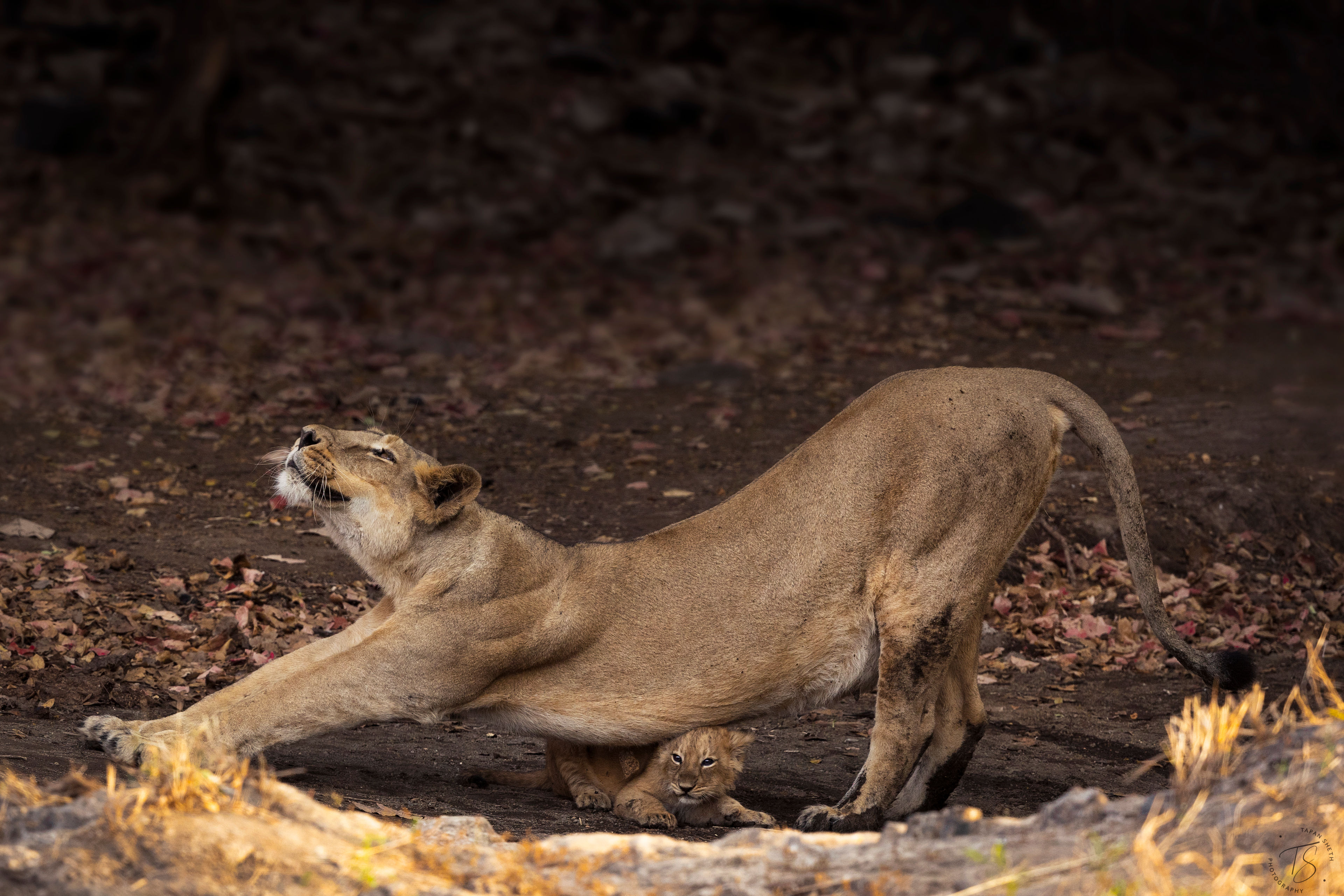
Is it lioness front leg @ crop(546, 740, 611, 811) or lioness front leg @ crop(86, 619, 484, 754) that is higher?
lioness front leg @ crop(86, 619, 484, 754)

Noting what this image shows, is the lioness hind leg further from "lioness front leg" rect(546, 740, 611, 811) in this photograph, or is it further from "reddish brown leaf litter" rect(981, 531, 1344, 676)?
"reddish brown leaf litter" rect(981, 531, 1344, 676)

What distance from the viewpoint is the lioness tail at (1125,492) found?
6.51 m

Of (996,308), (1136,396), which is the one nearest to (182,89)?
(996,308)

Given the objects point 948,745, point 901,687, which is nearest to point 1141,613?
point 948,745

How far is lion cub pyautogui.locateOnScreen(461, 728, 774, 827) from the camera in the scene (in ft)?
20.4

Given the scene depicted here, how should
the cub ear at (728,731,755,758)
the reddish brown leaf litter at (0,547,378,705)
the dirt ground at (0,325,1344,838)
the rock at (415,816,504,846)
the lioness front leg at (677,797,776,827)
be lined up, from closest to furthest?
the rock at (415,816,504,846)
the lioness front leg at (677,797,776,827)
the cub ear at (728,731,755,758)
the dirt ground at (0,325,1344,838)
the reddish brown leaf litter at (0,547,378,705)

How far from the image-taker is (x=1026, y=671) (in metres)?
8.96

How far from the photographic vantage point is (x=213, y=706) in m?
6.08

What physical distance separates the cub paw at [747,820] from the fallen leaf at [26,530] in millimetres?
5270

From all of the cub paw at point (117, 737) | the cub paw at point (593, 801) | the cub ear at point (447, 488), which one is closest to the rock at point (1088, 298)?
the cub paw at point (593, 801)

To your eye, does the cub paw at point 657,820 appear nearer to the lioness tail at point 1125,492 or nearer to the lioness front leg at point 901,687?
the lioness front leg at point 901,687

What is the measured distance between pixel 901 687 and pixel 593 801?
4.54 feet

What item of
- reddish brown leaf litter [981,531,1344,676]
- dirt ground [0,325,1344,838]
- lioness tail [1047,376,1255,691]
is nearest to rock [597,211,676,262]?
dirt ground [0,325,1344,838]

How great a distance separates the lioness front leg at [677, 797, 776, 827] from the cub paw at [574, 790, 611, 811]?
32 cm
